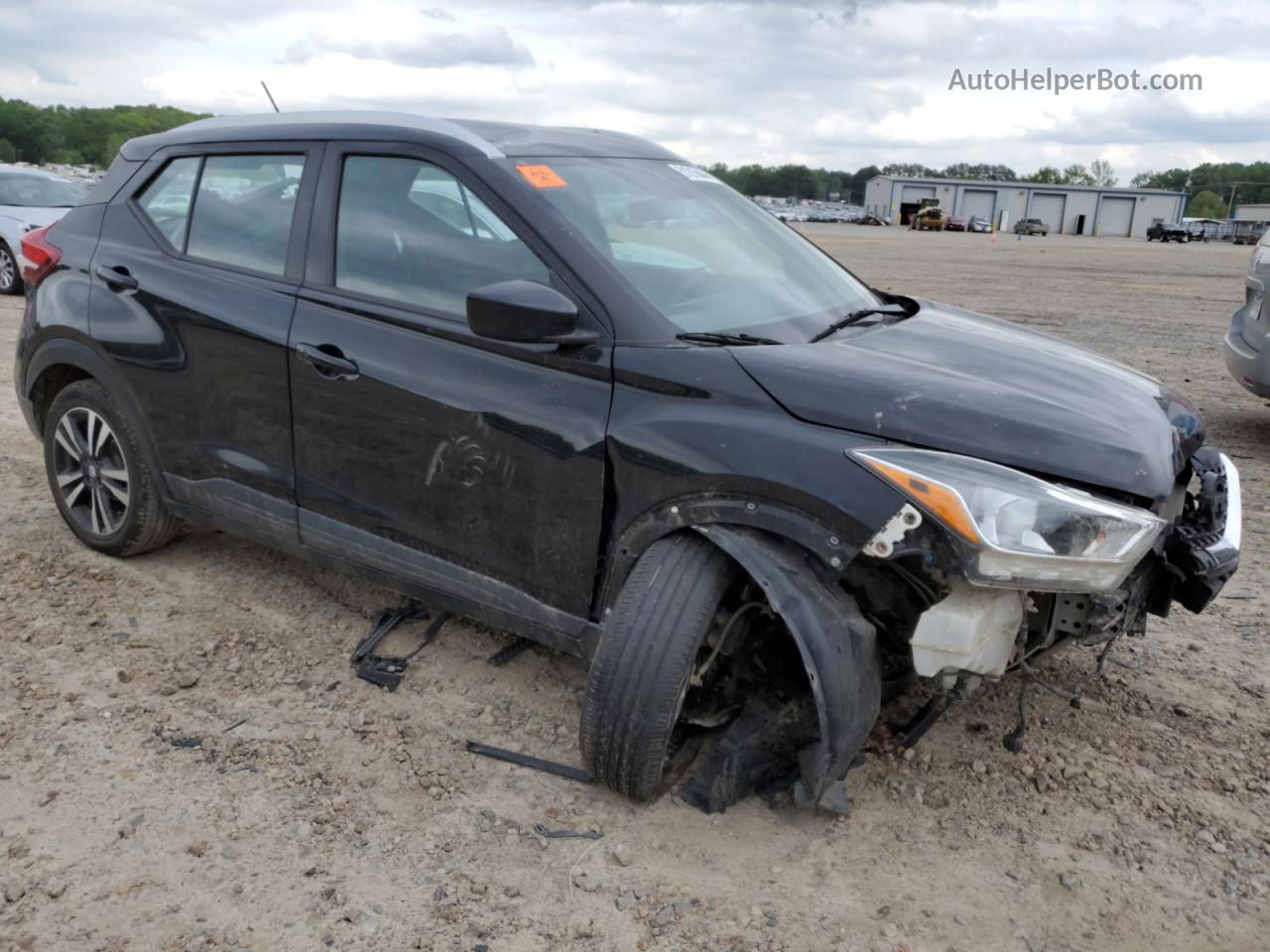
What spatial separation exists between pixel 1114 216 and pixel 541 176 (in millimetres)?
98239

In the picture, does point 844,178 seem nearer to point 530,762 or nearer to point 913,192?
point 913,192

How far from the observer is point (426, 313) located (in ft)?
10.6

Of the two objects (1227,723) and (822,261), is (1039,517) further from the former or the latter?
(822,261)

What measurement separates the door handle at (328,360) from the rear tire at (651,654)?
1169 mm

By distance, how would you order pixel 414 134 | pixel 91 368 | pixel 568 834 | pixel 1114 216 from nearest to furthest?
pixel 568 834 → pixel 414 134 → pixel 91 368 → pixel 1114 216

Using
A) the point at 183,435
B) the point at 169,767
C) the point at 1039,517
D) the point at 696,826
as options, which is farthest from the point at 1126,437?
the point at 183,435

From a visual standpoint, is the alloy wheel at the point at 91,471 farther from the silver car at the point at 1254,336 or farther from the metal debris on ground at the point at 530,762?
the silver car at the point at 1254,336

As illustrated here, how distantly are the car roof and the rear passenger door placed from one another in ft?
0.22

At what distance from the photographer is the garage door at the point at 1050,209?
91438mm

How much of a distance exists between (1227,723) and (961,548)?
1653 millimetres

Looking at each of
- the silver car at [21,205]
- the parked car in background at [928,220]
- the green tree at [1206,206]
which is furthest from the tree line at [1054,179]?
the silver car at [21,205]

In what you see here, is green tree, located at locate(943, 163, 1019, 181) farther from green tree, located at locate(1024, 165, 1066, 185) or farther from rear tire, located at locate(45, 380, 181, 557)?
rear tire, located at locate(45, 380, 181, 557)

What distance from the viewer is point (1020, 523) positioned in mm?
2457

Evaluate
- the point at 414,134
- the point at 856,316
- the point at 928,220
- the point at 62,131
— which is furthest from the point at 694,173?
the point at 62,131
